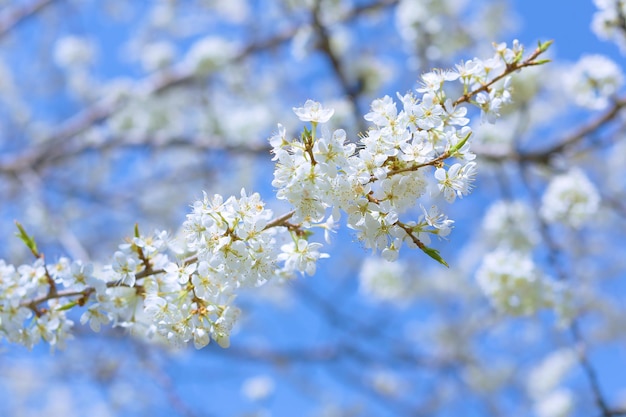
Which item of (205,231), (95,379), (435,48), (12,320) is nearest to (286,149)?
(205,231)

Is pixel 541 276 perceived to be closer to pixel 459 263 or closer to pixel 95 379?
pixel 95 379

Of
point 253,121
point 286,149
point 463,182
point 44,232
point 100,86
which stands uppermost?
point 100,86

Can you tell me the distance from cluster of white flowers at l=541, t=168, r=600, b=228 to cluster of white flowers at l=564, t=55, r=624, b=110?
50 centimetres

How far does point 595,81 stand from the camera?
9.73 ft

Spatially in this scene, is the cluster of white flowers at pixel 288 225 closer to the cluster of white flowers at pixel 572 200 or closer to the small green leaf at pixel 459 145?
the small green leaf at pixel 459 145

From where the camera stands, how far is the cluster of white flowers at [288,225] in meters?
1.36

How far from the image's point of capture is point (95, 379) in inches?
203

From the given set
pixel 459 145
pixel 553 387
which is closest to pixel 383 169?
pixel 459 145

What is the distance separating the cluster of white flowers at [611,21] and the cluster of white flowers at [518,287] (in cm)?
108

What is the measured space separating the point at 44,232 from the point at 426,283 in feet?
13.3

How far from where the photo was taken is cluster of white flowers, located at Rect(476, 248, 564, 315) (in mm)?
2885

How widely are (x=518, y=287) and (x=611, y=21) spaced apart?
1.25 m

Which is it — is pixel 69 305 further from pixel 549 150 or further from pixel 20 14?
pixel 20 14

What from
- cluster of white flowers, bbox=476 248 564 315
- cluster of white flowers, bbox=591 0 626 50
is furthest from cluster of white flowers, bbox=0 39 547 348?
cluster of white flowers, bbox=476 248 564 315
